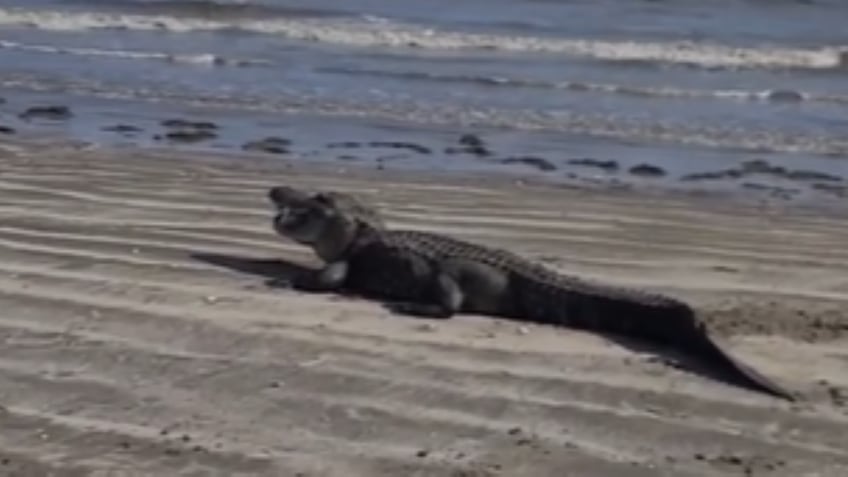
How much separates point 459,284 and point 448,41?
15.6m

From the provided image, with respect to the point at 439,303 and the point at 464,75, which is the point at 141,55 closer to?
the point at 464,75

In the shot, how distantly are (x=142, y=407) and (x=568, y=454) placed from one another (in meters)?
1.30

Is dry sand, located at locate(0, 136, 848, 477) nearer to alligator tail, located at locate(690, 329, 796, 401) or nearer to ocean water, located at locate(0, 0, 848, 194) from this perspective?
alligator tail, located at locate(690, 329, 796, 401)

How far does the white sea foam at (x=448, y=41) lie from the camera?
22.5 metres

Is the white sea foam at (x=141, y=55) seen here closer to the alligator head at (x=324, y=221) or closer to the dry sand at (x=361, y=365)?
the dry sand at (x=361, y=365)

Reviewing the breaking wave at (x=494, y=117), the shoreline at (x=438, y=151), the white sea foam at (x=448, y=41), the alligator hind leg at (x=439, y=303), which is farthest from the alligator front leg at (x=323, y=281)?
the white sea foam at (x=448, y=41)

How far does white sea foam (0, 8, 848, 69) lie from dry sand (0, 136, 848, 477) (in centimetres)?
1194

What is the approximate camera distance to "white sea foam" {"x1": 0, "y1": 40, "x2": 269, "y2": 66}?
69.2 ft

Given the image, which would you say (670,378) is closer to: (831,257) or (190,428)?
(190,428)

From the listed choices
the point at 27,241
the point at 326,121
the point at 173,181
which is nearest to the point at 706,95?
the point at 326,121

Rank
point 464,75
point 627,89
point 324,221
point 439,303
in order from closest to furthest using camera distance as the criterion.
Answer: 1. point 439,303
2. point 324,221
3. point 627,89
4. point 464,75

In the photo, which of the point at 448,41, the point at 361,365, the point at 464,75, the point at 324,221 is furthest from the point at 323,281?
the point at 448,41

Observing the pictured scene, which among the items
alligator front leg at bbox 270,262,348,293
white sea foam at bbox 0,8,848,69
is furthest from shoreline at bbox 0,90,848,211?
white sea foam at bbox 0,8,848,69

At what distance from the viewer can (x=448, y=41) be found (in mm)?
23750
